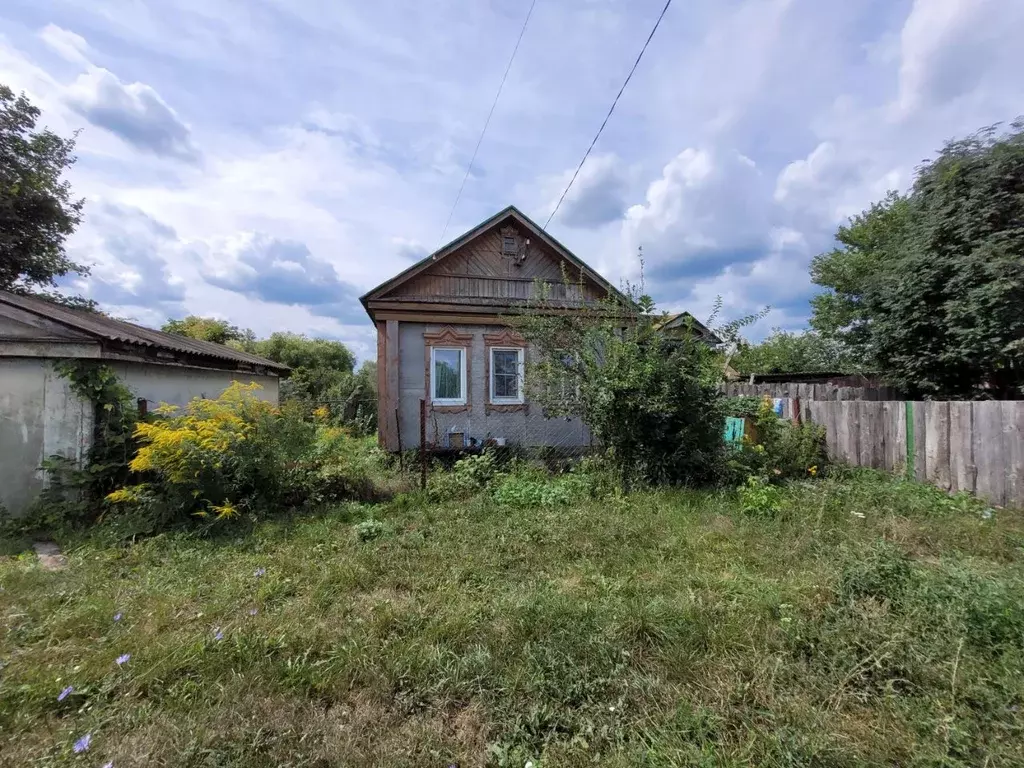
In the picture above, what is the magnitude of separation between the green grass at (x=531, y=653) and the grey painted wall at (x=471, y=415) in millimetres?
4965

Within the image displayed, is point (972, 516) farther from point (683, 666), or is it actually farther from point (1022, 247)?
point (1022, 247)

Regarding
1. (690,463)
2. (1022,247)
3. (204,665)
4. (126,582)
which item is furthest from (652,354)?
(1022,247)

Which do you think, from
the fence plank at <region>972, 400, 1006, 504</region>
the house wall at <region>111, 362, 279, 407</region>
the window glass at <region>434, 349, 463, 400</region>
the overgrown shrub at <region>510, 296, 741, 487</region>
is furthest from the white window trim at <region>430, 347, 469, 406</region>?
the fence plank at <region>972, 400, 1006, 504</region>

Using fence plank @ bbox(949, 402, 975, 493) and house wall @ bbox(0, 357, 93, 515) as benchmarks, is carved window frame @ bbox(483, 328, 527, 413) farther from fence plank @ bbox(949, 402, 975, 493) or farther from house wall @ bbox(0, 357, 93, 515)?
fence plank @ bbox(949, 402, 975, 493)

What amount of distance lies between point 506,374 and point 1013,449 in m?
7.78

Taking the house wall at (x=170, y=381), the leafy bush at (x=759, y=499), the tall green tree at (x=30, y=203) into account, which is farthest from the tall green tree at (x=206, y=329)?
the leafy bush at (x=759, y=499)

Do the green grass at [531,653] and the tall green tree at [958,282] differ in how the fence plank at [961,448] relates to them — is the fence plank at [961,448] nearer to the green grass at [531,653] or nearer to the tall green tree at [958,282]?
the green grass at [531,653]

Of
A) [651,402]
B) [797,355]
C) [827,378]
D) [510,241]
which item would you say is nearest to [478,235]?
[510,241]

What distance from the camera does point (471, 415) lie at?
9.92 meters

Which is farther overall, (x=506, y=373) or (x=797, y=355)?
(x=797, y=355)

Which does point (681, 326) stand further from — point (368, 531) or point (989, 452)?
point (368, 531)

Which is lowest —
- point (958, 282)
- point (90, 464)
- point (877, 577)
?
point (877, 577)

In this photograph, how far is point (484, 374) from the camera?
396 inches

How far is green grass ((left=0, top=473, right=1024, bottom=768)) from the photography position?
2230mm
